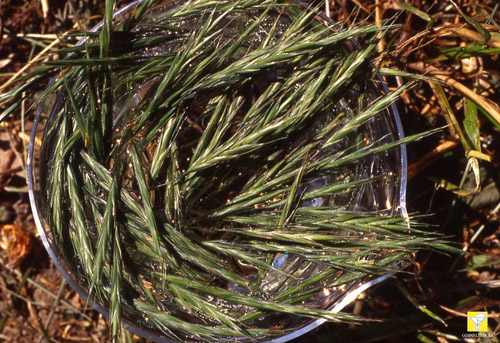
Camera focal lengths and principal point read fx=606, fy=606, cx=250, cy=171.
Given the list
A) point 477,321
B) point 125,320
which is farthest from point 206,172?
point 477,321

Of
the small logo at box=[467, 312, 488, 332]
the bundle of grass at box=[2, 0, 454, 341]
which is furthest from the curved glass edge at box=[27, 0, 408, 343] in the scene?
the small logo at box=[467, 312, 488, 332]

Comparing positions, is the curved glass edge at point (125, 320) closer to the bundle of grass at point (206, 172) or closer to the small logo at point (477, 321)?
the bundle of grass at point (206, 172)

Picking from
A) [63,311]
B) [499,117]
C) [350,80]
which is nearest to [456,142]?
[499,117]

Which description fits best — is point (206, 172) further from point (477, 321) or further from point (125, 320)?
point (477, 321)

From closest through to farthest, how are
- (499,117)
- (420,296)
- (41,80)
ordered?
(41,80) < (499,117) < (420,296)

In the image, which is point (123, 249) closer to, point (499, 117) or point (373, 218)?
point (373, 218)

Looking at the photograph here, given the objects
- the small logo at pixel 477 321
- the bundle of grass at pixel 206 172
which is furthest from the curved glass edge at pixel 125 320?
the small logo at pixel 477 321

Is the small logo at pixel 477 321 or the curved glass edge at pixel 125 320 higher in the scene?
the curved glass edge at pixel 125 320
